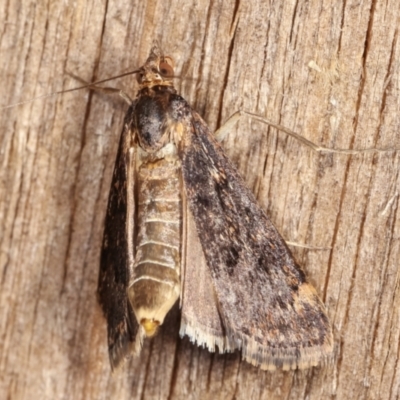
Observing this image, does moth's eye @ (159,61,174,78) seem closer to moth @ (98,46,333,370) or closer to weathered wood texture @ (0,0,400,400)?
moth @ (98,46,333,370)

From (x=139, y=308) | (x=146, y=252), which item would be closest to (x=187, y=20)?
(x=146, y=252)

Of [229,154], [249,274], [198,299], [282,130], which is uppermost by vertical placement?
[282,130]

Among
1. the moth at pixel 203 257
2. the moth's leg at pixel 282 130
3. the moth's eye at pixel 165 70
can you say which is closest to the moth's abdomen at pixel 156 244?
the moth at pixel 203 257

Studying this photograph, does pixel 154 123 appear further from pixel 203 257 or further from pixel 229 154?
pixel 203 257

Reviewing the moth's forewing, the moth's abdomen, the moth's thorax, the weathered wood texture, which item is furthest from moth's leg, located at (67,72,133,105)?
the moth's forewing

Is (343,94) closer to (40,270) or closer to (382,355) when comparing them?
(382,355)

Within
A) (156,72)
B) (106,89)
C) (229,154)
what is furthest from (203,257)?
(106,89)

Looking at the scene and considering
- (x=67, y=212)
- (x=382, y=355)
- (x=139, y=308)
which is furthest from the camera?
(x=67, y=212)
